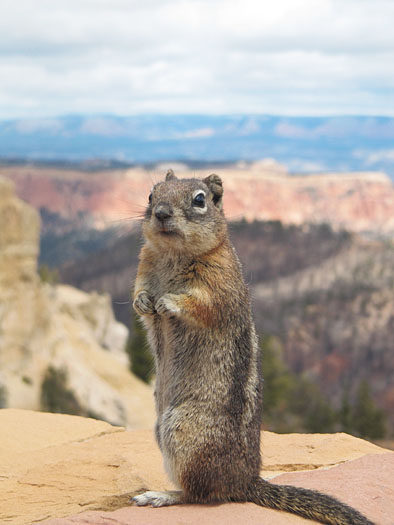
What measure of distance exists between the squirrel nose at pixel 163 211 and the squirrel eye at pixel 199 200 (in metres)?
0.40

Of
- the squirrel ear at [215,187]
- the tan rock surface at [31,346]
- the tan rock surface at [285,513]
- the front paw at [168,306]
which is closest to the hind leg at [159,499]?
the tan rock surface at [285,513]

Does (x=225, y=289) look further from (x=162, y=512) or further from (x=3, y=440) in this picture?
(x=3, y=440)

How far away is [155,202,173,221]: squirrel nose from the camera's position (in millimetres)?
8055

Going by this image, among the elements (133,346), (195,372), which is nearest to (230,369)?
(195,372)

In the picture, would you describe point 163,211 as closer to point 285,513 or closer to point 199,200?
point 199,200

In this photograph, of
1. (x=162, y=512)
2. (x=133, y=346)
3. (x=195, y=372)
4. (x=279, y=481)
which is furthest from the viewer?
(x=133, y=346)

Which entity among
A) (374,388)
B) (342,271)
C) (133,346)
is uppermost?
(342,271)

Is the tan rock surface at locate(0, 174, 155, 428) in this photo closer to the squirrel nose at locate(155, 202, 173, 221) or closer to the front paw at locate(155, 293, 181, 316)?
the front paw at locate(155, 293, 181, 316)

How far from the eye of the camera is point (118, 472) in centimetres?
987

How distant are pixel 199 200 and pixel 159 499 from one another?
12.4 feet

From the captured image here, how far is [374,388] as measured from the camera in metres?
108

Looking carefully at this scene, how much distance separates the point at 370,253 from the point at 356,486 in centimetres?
15028

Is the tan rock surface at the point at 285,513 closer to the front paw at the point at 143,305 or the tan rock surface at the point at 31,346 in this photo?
the front paw at the point at 143,305

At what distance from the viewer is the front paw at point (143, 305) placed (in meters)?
8.41
